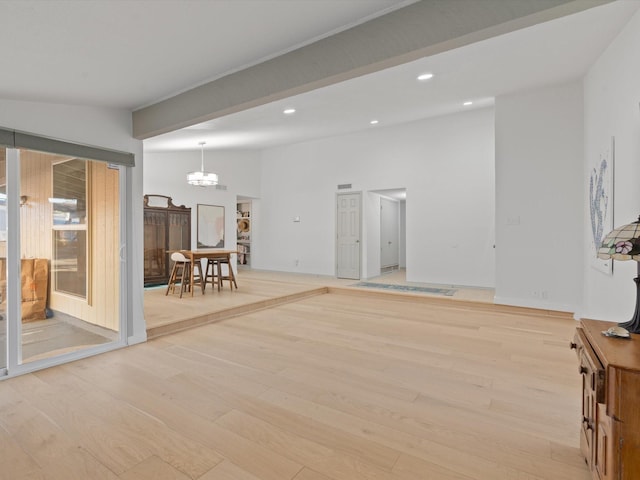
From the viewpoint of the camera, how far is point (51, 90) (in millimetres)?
2639

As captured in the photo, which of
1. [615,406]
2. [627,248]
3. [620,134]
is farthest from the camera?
[620,134]

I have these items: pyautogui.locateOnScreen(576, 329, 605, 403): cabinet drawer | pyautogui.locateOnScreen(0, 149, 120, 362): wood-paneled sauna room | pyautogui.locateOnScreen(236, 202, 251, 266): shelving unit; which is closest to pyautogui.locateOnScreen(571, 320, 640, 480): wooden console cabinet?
pyautogui.locateOnScreen(576, 329, 605, 403): cabinet drawer

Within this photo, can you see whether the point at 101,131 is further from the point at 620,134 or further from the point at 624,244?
the point at 620,134

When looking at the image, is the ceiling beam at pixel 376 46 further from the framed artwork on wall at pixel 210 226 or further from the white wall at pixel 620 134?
the framed artwork on wall at pixel 210 226

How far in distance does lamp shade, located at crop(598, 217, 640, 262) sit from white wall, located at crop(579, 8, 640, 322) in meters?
1.32

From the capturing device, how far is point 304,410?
86.4 inches

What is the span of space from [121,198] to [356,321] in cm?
310

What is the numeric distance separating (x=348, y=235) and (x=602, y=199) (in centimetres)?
494

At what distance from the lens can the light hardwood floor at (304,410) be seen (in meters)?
1.68

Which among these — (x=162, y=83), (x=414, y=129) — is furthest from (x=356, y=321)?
(x=414, y=129)

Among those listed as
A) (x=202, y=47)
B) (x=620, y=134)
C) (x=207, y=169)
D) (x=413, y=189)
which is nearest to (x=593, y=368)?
(x=620, y=134)

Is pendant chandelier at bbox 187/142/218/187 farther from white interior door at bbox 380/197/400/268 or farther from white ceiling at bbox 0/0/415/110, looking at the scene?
white interior door at bbox 380/197/400/268

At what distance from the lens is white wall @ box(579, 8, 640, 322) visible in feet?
8.57

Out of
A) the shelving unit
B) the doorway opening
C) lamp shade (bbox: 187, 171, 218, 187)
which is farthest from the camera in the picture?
the shelving unit
